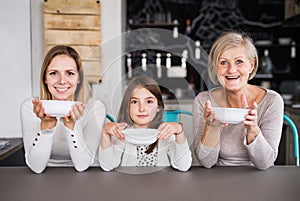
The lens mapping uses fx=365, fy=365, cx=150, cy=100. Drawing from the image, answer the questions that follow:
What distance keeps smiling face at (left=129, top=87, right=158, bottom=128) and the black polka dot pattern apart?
0.11m

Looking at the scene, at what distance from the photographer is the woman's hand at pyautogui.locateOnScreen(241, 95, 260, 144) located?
860 mm

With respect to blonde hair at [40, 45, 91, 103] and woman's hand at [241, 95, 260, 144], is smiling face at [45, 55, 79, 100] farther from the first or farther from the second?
woman's hand at [241, 95, 260, 144]

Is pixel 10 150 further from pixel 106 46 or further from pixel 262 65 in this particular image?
pixel 262 65

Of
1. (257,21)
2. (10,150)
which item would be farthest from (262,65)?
(10,150)

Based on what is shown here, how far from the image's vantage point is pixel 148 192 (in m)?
0.77

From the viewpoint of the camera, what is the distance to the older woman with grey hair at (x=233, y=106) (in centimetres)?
91

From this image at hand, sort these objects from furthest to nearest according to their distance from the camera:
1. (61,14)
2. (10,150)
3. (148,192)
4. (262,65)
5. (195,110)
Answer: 1. (262,65)
2. (61,14)
3. (10,150)
4. (195,110)
5. (148,192)

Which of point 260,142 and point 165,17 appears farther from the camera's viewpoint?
point 165,17

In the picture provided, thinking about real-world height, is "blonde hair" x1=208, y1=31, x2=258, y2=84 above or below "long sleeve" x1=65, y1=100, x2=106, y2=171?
above

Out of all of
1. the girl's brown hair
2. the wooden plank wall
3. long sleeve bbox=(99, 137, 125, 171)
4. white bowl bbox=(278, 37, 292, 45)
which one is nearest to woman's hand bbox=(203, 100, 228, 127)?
the girl's brown hair

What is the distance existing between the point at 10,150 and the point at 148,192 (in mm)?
852

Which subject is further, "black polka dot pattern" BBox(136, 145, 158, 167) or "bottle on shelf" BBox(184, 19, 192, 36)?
"bottle on shelf" BBox(184, 19, 192, 36)

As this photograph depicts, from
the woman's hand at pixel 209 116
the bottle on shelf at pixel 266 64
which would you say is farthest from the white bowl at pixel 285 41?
the woman's hand at pixel 209 116

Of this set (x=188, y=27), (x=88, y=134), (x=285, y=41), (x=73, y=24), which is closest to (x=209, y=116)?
(x=88, y=134)
